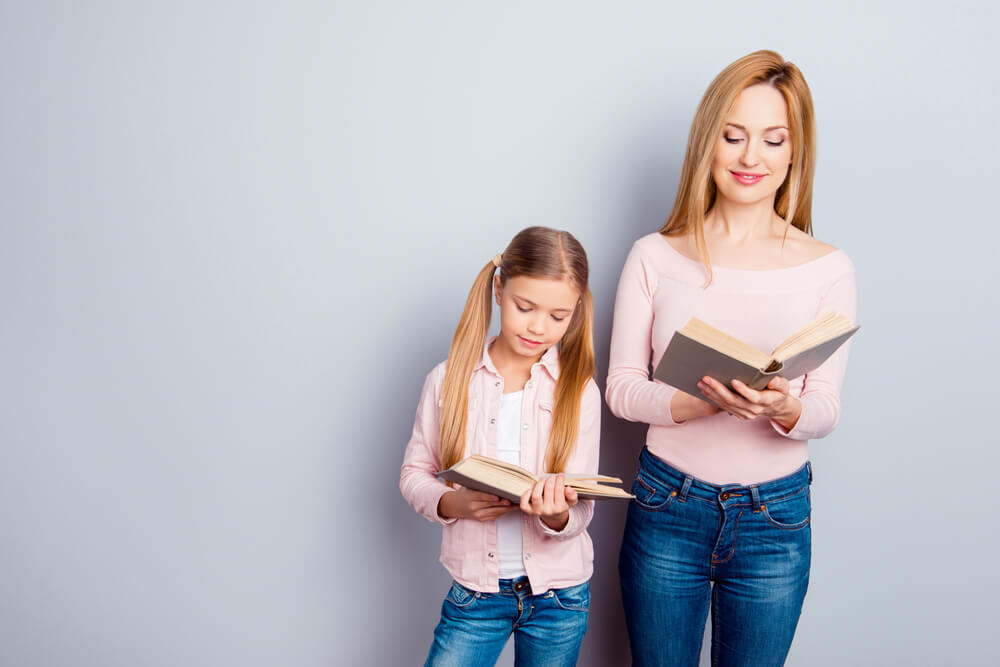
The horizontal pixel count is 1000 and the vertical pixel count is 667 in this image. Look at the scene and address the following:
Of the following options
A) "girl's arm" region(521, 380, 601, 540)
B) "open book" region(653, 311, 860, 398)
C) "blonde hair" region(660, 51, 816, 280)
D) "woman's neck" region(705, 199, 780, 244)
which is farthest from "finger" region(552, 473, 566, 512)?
"woman's neck" region(705, 199, 780, 244)

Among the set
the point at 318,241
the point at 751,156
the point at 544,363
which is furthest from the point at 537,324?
the point at 318,241

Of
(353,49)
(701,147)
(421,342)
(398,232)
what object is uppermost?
(353,49)

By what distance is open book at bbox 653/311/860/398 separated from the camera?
A: 1.44m

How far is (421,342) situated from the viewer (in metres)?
2.22

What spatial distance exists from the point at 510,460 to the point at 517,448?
0.10 ft

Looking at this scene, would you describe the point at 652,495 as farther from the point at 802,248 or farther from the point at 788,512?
the point at 802,248

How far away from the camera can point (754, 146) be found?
178 centimetres

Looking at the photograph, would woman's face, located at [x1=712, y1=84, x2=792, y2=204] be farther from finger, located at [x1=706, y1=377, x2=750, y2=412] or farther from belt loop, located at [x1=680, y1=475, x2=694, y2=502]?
belt loop, located at [x1=680, y1=475, x2=694, y2=502]

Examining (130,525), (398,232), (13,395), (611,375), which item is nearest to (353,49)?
(398,232)

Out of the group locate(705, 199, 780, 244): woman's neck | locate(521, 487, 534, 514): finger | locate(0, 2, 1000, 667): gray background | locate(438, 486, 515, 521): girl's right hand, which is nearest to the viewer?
locate(521, 487, 534, 514): finger

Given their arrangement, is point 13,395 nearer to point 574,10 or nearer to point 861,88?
point 574,10

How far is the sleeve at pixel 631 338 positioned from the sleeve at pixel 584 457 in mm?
61

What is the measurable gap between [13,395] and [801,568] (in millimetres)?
2048

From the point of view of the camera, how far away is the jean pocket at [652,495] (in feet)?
5.96
